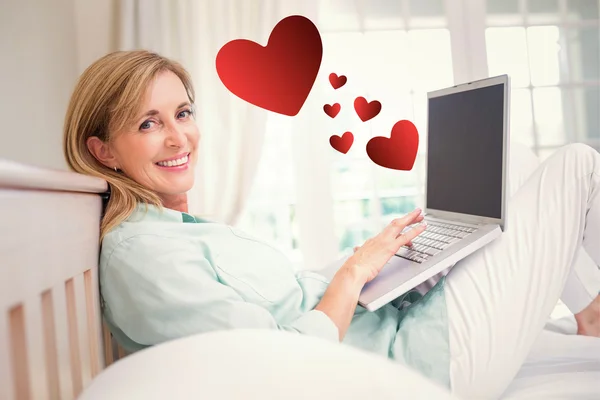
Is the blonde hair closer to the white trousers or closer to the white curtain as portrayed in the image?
the white trousers

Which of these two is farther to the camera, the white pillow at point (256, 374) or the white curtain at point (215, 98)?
the white curtain at point (215, 98)

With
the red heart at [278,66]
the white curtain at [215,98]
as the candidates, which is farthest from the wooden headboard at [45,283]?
the red heart at [278,66]

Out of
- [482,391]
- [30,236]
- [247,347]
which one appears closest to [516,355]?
[482,391]

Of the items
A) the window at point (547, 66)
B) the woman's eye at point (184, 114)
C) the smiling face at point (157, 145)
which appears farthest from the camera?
the window at point (547, 66)

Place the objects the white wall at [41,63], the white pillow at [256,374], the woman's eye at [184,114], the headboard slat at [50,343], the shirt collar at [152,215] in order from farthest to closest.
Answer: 1. the white wall at [41,63]
2. the woman's eye at [184,114]
3. the shirt collar at [152,215]
4. the headboard slat at [50,343]
5. the white pillow at [256,374]

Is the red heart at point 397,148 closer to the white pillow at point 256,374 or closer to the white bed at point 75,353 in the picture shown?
the white bed at point 75,353

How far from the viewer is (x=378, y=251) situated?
109 centimetres

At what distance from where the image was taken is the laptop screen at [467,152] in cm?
115

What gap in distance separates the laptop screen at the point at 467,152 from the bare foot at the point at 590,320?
1.22ft

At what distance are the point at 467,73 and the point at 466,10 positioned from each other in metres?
0.32

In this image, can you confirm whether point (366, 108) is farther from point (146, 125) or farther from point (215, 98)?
point (146, 125)

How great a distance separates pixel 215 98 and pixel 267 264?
1560 millimetres

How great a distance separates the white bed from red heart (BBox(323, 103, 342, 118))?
76.3 inches

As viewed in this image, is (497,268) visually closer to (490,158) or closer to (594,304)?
(490,158)
